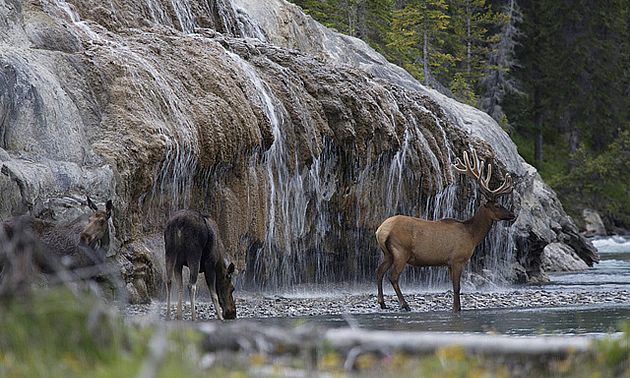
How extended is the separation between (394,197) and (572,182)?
108 ft

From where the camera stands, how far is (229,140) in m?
13.3

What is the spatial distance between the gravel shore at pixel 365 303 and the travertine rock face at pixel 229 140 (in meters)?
0.82

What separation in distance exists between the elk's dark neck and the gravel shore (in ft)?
4.16

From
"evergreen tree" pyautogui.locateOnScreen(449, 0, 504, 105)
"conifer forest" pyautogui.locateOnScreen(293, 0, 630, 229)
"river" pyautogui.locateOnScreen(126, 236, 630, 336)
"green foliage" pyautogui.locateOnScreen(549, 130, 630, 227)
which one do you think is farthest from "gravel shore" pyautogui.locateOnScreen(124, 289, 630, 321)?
"evergreen tree" pyautogui.locateOnScreen(449, 0, 504, 105)

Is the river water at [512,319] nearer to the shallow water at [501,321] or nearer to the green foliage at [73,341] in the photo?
the shallow water at [501,321]

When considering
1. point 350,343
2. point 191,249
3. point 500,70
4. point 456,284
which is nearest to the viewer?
point 350,343

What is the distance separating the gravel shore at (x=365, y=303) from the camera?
1166 centimetres

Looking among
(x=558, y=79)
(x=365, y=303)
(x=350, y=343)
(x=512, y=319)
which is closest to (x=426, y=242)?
(x=365, y=303)

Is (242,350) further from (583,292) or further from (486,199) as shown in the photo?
(583,292)

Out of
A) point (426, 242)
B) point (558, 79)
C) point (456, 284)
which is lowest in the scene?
point (456, 284)

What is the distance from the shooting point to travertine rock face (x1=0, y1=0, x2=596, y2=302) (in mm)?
10328

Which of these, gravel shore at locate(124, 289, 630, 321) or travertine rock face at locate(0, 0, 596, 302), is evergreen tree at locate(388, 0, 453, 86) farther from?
gravel shore at locate(124, 289, 630, 321)

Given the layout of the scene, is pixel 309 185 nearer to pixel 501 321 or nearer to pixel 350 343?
pixel 501 321

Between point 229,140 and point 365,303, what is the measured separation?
3951 millimetres
